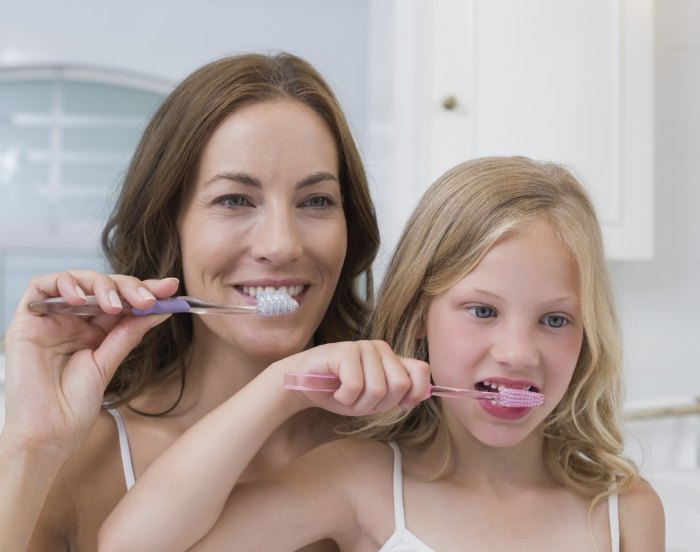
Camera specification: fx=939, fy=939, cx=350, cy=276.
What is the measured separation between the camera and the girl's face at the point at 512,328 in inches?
40.8

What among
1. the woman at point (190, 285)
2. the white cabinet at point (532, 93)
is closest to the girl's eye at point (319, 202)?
the woman at point (190, 285)

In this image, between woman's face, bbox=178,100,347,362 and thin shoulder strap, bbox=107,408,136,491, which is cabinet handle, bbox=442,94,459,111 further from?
thin shoulder strap, bbox=107,408,136,491

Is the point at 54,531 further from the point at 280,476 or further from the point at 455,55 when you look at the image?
the point at 455,55

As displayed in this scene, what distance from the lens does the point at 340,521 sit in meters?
1.09

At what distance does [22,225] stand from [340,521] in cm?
332

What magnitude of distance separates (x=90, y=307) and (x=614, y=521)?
2.19 feet

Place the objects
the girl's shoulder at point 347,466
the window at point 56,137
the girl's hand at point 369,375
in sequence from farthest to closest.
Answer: the window at point 56,137 < the girl's shoulder at point 347,466 < the girl's hand at point 369,375

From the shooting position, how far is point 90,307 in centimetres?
101

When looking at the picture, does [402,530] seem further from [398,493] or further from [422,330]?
[422,330]

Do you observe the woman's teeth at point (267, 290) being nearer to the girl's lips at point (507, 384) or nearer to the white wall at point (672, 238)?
the girl's lips at point (507, 384)

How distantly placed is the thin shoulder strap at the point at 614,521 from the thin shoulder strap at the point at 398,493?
0.25 metres

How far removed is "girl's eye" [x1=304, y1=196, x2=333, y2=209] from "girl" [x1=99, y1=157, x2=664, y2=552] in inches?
4.7

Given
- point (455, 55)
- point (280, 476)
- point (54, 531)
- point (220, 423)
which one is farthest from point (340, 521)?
point (455, 55)

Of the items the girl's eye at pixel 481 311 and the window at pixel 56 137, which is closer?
the girl's eye at pixel 481 311
